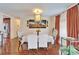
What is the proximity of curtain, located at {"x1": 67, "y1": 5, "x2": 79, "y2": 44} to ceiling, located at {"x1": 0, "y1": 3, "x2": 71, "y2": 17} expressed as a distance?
91 mm

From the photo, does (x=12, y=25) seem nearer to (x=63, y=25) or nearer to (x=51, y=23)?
(x=51, y=23)

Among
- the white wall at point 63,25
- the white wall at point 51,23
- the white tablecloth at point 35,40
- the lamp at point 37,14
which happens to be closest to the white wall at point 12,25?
the white tablecloth at point 35,40

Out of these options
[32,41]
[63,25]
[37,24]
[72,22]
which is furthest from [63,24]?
[32,41]

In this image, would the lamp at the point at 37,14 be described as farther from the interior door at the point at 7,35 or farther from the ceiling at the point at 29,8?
the interior door at the point at 7,35

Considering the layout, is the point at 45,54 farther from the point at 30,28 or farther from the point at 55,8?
the point at 55,8

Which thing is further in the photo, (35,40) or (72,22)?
(35,40)

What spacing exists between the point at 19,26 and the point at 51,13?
410 mm

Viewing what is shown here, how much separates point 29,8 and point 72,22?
1.69ft

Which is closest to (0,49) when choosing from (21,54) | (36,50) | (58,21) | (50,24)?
(21,54)

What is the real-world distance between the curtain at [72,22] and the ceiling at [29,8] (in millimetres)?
91

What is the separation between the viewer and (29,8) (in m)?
1.43

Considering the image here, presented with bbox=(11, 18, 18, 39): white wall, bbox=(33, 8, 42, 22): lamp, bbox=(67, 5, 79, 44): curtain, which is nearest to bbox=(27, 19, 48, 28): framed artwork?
bbox=(33, 8, 42, 22): lamp

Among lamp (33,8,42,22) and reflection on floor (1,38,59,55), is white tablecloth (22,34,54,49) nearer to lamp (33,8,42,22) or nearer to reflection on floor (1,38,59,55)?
reflection on floor (1,38,59,55)

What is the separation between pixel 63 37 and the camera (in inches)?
58.0
